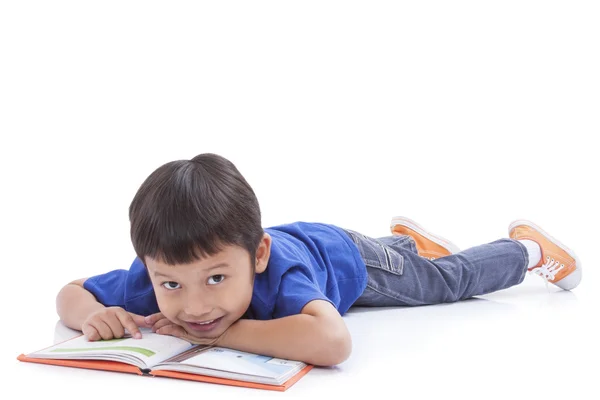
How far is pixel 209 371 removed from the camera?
2.16m

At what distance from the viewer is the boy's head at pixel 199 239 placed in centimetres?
224

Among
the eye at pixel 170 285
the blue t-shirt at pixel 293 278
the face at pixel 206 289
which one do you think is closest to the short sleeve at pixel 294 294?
the blue t-shirt at pixel 293 278

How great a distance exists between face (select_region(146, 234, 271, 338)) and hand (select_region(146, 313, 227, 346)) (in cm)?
1

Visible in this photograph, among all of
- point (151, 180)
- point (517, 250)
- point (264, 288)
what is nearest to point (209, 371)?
point (264, 288)

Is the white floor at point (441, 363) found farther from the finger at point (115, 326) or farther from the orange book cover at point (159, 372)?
the finger at point (115, 326)

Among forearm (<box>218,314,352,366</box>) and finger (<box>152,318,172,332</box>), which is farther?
finger (<box>152,318,172,332</box>)

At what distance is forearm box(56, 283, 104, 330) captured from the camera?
271 cm

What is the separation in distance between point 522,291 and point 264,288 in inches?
60.6

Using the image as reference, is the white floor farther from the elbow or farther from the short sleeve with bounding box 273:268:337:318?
the short sleeve with bounding box 273:268:337:318

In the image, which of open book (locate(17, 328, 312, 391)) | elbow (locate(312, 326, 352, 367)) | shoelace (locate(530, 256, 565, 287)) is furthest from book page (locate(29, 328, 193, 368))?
shoelace (locate(530, 256, 565, 287))

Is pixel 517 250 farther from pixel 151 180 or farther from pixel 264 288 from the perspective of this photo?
pixel 151 180

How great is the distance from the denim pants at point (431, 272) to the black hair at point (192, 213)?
826mm

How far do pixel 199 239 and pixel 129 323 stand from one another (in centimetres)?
43

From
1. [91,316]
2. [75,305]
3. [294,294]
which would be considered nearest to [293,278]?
[294,294]
